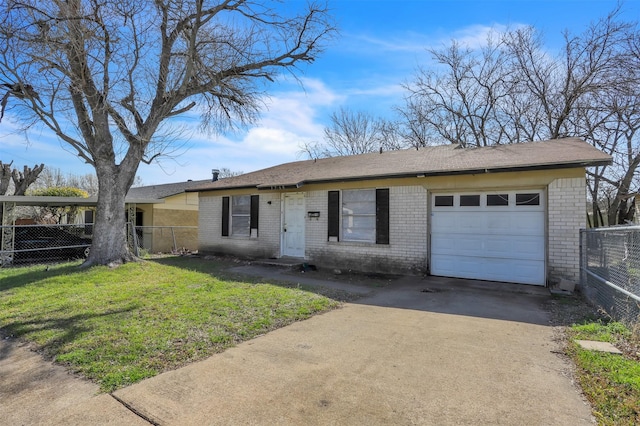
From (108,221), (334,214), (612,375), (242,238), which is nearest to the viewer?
(612,375)

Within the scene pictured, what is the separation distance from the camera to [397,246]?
973 cm

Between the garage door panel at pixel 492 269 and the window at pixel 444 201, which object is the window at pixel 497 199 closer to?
the window at pixel 444 201

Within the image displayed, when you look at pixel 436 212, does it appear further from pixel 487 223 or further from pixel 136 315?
pixel 136 315

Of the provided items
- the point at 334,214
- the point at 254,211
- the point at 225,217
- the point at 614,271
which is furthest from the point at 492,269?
the point at 225,217

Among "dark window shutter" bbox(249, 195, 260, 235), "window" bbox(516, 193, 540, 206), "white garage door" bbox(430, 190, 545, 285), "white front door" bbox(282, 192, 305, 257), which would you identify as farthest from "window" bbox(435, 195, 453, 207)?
"dark window shutter" bbox(249, 195, 260, 235)

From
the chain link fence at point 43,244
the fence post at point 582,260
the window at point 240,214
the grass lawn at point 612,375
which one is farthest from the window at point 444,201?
the chain link fence at point 43,244

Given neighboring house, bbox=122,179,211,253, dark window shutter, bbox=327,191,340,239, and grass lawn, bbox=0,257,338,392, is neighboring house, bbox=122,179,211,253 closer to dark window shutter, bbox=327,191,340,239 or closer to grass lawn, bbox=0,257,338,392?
grass lawn, bbox=0,257,338,392

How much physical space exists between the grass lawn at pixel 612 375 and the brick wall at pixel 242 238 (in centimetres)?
927

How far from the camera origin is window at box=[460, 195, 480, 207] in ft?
29.0

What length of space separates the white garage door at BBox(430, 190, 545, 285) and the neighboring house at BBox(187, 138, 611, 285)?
2 centimetres

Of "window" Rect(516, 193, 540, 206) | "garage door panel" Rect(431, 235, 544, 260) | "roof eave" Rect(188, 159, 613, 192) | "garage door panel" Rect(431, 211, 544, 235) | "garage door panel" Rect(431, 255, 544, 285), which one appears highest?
"roof eave" Rect(188, 159, 613, 192)

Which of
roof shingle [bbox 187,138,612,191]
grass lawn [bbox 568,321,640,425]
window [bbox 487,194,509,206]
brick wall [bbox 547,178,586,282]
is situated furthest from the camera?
window [bbox 487,194,509,206]

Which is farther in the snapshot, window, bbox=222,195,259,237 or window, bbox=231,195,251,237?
window, bbox=231,195,251,237

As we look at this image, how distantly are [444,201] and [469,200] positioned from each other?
63cm
